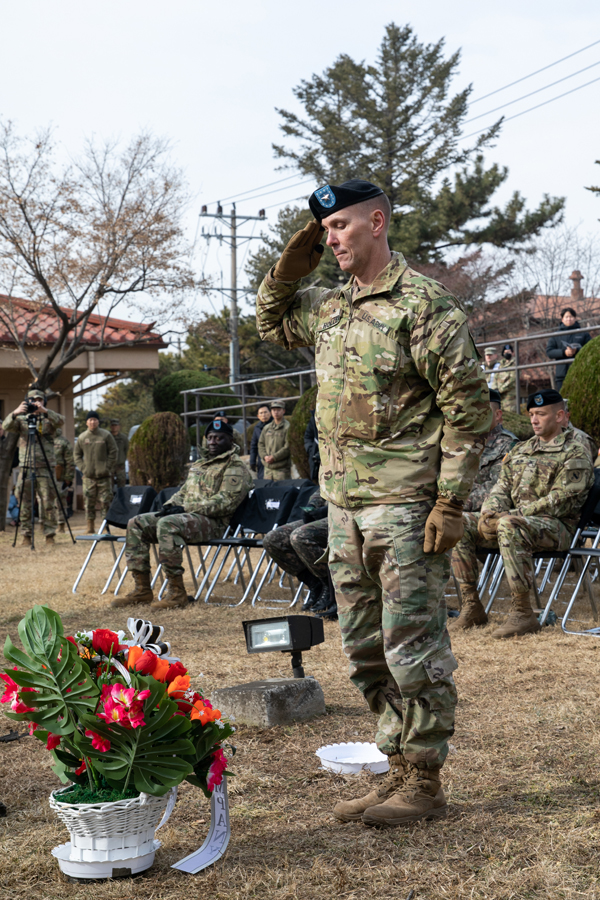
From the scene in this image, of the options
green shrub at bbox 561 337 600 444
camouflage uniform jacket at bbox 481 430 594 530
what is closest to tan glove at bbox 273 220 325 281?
camouflage uniform jacket at bbox 481 430 594 530

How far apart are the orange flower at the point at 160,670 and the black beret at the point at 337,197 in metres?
1.47

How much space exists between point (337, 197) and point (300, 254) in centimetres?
24

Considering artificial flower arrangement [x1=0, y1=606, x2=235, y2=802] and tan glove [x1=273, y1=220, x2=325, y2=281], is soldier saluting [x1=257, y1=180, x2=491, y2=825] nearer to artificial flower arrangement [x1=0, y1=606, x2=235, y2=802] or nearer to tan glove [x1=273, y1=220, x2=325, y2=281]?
tan glove [x1=273, y1=220, x2=325, y2=281]

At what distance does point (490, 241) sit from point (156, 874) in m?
23.3

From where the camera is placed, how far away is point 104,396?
142 feet

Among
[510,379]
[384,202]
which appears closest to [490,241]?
[510,379]

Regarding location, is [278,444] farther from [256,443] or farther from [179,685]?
[179,685]

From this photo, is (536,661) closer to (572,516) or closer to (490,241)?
(572,516)

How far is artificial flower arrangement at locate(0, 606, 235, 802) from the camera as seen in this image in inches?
94.2

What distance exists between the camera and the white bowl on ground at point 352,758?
11.2ft

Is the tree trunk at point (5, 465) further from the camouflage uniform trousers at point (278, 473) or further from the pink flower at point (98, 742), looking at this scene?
the pink flower at point (98, 742)

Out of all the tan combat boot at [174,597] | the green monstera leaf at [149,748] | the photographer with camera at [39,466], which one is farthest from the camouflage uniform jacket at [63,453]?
the green monstera leaf at [149,748]

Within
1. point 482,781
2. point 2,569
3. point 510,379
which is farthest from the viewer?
point 510,379

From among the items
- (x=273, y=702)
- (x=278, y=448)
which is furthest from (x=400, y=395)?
(x=278, y=448)
